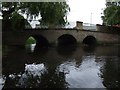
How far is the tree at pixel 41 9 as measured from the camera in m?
26.8

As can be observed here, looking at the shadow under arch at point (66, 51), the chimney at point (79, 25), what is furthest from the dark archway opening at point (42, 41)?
the chimney at point (79, 25)

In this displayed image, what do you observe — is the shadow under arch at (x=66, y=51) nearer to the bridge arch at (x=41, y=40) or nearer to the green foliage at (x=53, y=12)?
the green foliage at (x=53, y=12)

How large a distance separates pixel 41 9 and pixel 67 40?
17780 mm

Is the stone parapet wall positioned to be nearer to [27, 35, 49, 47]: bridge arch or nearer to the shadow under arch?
[27, 35, 49, 47]: bridge arch

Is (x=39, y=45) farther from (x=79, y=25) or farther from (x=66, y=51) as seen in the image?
(x=66, y=51)

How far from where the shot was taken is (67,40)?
44.3m

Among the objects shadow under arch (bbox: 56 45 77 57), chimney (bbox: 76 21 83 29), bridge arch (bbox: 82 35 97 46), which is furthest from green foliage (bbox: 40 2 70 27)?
bridge arch (bbox: 82 35 97 46)

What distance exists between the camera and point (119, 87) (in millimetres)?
10391

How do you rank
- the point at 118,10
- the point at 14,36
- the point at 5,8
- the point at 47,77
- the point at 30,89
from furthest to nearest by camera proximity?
the point at 14,36, the point at 5,8, the point at 118,10, the point at 47,77, the point at 30,89

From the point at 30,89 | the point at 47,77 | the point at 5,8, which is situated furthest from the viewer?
the point at 5,8

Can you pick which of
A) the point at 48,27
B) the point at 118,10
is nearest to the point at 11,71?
the point at 118,10

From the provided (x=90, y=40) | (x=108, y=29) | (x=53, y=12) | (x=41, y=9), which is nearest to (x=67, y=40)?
(x=90, y=40)

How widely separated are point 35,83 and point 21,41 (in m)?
22.5

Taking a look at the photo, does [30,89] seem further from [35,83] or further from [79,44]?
[79,44]
